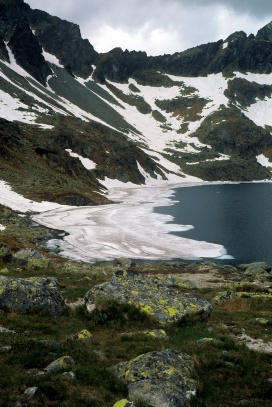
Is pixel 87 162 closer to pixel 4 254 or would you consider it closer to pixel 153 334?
pixel 4 254

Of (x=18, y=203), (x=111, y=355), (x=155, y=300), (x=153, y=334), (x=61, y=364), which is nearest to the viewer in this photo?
(x=61, y=364)

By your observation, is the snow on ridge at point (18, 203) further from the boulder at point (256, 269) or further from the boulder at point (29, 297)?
the boulder at point (29, 297)

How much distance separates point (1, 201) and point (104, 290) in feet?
203

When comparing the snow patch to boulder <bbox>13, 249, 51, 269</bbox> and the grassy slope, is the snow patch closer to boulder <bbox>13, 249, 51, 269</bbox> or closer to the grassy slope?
boulder <bbox>13, 249, 51, 269</bbox>

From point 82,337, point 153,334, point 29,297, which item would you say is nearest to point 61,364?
point 82,337

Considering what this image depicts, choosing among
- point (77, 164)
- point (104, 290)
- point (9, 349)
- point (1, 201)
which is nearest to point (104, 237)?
point (1, 201)

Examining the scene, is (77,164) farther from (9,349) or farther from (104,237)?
(9,349)

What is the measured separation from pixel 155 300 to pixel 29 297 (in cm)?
585

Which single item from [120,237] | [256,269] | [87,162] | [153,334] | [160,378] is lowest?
[120,237]

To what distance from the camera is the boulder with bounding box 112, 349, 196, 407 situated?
8195mm

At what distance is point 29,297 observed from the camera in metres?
15.3

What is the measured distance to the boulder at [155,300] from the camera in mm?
15719

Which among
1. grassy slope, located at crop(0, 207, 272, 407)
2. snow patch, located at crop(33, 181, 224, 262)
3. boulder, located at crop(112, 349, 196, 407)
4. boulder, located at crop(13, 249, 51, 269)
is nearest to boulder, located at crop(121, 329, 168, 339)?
grassy slope, located at crop(0, 207, 272, 407)

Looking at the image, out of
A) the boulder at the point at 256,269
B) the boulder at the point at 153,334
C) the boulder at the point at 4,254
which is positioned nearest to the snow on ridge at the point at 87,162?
the boulder at the point at 256,269
